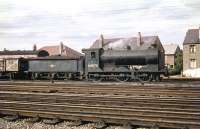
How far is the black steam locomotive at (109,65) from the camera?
28062 mm

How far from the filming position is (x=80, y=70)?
32.1 metres

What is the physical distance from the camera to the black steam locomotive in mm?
28062

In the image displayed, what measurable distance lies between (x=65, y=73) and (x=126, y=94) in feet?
55.1

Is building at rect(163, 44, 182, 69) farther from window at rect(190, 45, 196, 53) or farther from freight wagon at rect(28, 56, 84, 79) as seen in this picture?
freight wagon at rect(28, 56, 84, 79)

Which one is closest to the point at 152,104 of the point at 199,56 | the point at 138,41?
the point at 199,56

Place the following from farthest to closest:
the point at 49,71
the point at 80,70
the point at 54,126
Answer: the point at 49,71 → the point at 80,70 → the point at 54,126

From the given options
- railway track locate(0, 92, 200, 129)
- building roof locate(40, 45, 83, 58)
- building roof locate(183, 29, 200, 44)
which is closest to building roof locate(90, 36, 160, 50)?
building roof locate(183, 29, 200, 44)

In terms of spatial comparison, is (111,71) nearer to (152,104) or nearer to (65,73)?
(65,73)

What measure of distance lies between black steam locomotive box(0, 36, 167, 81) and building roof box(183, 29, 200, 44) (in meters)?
27.8

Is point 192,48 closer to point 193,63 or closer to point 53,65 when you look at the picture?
point 193,63

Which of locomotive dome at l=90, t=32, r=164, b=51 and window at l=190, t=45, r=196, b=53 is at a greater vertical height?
locomotive dome at l=90, t=32, r=164, b=51

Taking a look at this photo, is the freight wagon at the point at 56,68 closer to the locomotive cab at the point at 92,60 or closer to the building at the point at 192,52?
the locomotive cab at the point at 92,60

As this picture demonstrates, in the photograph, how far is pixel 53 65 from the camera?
34.3 m

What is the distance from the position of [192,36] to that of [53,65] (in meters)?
32.0
